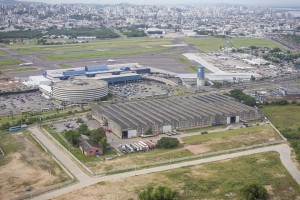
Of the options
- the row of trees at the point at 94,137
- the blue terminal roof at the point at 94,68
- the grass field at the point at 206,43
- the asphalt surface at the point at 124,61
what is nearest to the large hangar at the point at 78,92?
the blue terminal roof at the point at 94,68

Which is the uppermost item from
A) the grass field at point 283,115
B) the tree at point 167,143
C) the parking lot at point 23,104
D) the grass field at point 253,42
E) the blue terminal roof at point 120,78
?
the grass field at point 253,42

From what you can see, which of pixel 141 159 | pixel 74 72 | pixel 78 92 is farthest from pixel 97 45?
pixel 141 159

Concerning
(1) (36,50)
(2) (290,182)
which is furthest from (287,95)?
(1) (36,50)

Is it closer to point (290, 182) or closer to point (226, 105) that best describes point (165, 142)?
point (290, 182)

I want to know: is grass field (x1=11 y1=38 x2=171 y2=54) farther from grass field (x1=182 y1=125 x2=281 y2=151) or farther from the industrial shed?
grass field (x1=182 y1=125 x2=281 y2=151)

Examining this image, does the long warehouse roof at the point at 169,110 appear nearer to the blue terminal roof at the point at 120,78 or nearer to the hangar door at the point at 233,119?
the hangar door at the point at 233,119

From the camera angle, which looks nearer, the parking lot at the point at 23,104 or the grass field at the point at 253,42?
the parking lot at the point at 23,104

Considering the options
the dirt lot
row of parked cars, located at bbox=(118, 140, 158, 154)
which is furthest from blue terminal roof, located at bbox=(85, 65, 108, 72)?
row of parked cars, located at bbox=(118, 140, 158, 154)
